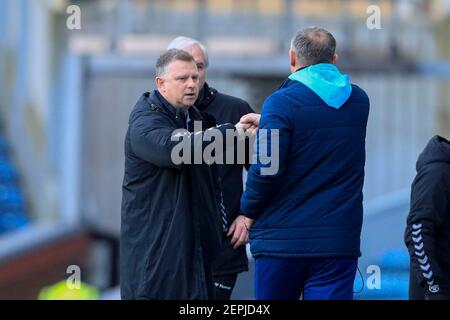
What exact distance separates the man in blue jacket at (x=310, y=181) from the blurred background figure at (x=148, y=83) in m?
6.88

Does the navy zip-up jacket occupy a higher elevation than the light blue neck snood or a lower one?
lower

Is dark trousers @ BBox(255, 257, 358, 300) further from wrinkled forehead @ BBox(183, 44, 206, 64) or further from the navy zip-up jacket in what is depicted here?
Result: wrinkled forehead @ BBox(183, 44, 206, 64)

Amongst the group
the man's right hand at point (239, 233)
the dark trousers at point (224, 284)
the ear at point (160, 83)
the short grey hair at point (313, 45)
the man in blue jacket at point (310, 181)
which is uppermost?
the short grey hair at point (313, 45)

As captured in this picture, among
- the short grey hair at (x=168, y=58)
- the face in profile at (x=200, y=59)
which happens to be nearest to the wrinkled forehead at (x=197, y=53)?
the face in profile at (x=200, y=59)

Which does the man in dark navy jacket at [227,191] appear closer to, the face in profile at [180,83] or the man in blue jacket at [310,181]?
the face in profile at [180,83]

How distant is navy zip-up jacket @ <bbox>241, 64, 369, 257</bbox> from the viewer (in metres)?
4.82

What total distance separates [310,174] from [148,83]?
300 inches

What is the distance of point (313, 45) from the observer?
4930 millimetres

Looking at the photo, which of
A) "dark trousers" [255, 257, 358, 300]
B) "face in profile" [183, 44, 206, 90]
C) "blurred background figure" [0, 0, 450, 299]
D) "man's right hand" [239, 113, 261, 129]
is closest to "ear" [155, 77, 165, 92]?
"man's right hand" [239, 113, 261, 129]

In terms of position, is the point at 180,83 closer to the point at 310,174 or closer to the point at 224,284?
the point at 310,174

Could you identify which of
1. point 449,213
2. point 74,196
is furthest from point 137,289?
point 74,196

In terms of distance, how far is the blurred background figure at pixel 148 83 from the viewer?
12250mm

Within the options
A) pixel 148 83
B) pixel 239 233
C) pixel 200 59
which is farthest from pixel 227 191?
pixel 148 83

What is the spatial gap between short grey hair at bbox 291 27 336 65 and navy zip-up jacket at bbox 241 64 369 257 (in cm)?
4
